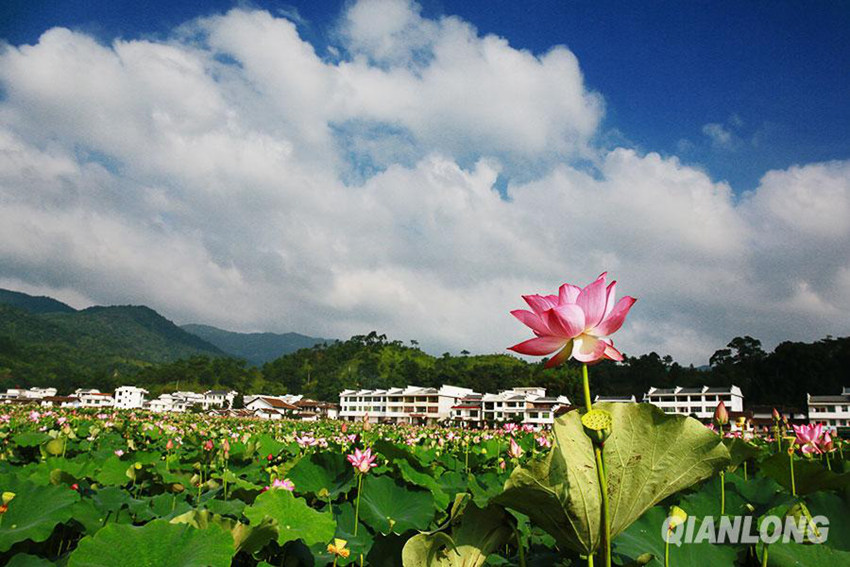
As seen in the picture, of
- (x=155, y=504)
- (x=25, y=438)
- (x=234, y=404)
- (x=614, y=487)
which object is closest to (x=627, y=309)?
(x=614, y=487)

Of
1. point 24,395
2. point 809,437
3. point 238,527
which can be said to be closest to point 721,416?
point 809,437

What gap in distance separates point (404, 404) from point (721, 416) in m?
64.1

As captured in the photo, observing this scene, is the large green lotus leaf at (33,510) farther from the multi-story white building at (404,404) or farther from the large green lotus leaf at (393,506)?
the multi-story white building at (404,404)

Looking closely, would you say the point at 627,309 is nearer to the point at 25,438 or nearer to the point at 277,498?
the point at 277,498

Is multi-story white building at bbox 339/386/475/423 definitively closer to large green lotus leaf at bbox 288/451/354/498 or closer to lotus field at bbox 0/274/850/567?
large green lotus leaf at bbox 288/451/354/498

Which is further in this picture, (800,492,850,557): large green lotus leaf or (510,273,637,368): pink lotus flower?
(800,492,850,557): large green lotus leaf

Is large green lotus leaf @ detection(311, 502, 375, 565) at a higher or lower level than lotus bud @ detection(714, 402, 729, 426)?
lower

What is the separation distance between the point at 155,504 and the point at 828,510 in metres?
3.06

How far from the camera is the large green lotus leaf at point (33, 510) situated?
6.20 feet

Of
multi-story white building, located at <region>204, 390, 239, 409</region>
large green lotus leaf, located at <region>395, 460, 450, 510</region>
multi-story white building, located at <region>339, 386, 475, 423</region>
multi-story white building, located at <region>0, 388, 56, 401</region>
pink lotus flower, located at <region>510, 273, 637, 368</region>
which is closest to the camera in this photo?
pink lotus flower, located at <region>510, 273, 637, 368</region>

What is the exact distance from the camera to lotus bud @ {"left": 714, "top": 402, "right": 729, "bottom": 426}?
7.77ft

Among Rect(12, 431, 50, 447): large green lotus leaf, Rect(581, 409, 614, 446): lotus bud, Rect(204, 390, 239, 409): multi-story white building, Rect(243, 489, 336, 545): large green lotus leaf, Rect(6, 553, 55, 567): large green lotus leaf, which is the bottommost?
Rect(204, 390, 239, 409): multi-story white building

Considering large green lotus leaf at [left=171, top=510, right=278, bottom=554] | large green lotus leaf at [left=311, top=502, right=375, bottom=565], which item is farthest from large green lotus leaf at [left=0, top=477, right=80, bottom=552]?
large green lotus leaf at [left=311, top=502, right=375, bottom=565]

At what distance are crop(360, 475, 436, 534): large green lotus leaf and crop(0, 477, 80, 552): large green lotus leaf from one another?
128 centimetres
